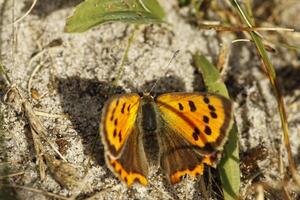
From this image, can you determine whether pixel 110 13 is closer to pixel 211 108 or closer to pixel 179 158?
pixel 211 108

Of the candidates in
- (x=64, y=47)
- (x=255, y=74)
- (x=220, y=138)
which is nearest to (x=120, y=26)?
(x=64, y=47)

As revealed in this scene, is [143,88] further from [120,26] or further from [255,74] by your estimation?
[255,74]

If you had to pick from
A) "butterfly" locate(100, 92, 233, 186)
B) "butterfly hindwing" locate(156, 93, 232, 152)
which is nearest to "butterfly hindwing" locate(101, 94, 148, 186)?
Answer: "butterfly" locate(100, 92, 233, 186)

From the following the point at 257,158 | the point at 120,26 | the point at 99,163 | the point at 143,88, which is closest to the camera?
the point at 99,163

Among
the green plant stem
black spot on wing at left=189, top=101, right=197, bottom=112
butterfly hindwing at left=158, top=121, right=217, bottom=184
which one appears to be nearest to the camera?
butterfly hindwing at left=158, top=121, right=217, bottom=184

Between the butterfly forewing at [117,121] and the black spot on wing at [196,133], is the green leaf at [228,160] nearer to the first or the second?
the black spot on wing at [196,133]

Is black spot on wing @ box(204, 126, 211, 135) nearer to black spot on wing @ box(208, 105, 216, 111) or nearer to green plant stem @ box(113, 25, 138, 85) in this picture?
black spot on wing @ box(208, 105, 216, 111)
